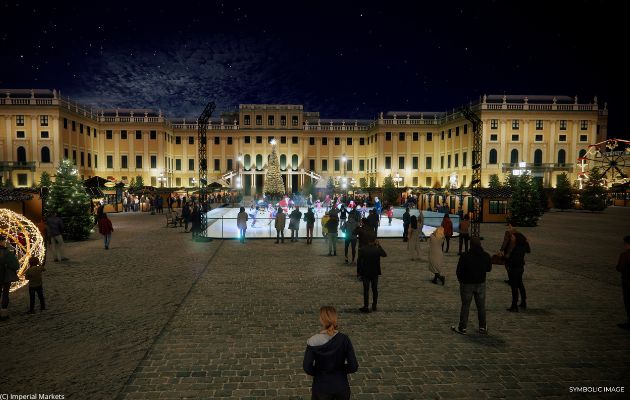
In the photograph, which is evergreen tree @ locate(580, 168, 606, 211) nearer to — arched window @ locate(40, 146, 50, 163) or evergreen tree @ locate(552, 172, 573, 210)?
evergreen tree @ locate(552, 172, 573, 210)

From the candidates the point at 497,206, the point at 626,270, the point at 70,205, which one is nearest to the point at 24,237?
the point at 70,205

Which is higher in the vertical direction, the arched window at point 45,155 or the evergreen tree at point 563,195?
the arched window at point 45,155

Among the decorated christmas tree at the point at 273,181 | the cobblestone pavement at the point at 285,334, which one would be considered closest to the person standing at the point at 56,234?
the cobblestone pavement at the point at 285,334

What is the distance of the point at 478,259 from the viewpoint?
19.9 ft

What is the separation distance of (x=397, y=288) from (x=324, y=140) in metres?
55.5

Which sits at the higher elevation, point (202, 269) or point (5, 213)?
point (5, 213)

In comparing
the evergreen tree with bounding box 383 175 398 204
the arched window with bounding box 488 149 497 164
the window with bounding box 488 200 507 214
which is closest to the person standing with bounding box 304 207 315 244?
the window with bounding box 488 200 507 214

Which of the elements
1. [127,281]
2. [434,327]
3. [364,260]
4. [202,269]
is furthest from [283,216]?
[434,327]

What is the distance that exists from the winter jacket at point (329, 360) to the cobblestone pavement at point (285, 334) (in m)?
1.70

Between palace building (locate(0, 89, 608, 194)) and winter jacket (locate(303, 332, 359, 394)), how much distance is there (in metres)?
46.1

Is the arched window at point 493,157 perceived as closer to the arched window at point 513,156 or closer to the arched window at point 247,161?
the arched window at point 513,156

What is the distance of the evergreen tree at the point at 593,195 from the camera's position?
35438mm

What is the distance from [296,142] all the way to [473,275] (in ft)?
190

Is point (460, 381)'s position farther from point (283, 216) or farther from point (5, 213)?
point (283, 216)
